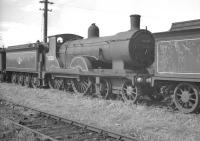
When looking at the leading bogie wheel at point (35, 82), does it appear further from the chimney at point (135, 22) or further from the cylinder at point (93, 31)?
the chimney at point (135, 22)

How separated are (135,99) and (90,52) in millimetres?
3714

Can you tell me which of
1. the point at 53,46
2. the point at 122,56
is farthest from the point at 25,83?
the point at 122,56

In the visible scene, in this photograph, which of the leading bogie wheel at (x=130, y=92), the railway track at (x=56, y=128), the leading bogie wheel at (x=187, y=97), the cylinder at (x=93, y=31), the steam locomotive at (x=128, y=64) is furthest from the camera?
the cylinder at (x=93, y=31)

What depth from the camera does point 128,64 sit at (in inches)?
456

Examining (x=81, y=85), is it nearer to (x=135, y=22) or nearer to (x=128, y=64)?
(x=128, y=64)

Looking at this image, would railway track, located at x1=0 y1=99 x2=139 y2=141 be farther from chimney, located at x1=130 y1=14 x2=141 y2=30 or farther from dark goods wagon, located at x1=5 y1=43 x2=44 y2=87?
dark goods wagon, located at x1=5 y1=43 x2=44 y2=87

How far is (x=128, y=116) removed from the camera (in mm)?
8609

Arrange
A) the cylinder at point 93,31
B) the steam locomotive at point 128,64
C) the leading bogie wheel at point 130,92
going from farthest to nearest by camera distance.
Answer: the cylinder at point 93,31
the leading bogie wheel at point 130,92
the steam locomotive at point 128,64

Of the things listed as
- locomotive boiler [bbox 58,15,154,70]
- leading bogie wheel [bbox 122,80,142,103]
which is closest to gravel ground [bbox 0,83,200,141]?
leading bogie wheel [bbox 122,80,142,103]

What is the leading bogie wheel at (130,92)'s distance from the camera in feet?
35.1

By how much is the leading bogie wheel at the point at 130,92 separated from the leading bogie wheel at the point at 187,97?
159 centimetres

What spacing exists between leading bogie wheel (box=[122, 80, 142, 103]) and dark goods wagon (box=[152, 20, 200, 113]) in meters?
0.82

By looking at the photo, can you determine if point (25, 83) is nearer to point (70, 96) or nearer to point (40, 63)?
point (40, 63)

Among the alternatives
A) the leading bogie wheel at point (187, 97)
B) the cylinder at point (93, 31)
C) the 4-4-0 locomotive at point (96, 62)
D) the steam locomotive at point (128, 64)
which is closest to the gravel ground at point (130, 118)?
the leading bogie wheel at point (187, 97)
